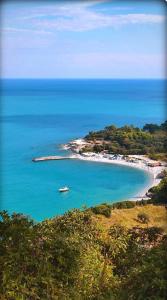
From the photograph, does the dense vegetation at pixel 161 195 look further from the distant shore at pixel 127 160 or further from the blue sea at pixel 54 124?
the blue sea at pixel 54 124

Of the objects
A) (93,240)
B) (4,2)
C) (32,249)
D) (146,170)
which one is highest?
(4,2)

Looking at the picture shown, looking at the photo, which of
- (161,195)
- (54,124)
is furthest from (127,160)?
(54,124)

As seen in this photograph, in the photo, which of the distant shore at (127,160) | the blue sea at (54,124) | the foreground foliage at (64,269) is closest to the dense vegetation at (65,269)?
the foreground foliage at (64,269)

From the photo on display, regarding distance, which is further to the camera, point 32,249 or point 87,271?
point 87,271

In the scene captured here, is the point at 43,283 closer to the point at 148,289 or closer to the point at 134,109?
the point at 148,289

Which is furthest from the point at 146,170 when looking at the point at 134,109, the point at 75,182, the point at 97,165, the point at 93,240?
the point at 93,240

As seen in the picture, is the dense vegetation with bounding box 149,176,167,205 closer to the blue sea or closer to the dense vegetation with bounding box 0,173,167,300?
the blue sea

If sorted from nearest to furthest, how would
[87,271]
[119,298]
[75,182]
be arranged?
[119,298] → [87,271] → [75,182]
